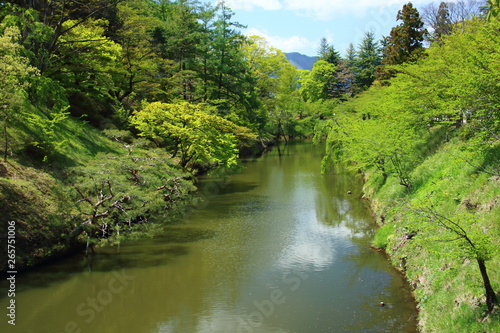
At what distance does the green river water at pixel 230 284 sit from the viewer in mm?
8599

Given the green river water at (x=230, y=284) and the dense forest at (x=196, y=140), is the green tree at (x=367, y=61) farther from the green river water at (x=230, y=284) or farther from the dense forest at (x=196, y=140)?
the green river water at (x=230, y=284)

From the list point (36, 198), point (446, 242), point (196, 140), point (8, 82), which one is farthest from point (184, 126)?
point (446, 242)

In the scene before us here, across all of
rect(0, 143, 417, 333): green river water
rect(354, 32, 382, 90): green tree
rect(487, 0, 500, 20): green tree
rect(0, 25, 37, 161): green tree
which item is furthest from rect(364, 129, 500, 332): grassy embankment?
rect(354, 32, 382, 90): green tree

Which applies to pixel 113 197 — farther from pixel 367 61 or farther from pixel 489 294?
pixel 367 61

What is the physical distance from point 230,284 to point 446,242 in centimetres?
598

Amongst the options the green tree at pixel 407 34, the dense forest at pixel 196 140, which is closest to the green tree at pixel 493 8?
the dense forest at pixel 196 140

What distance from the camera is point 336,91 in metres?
59.1

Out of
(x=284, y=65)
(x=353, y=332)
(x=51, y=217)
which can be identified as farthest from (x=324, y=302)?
(x=284, y=65)

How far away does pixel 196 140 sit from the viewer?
20875mm

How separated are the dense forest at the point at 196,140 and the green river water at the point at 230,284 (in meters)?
0.88

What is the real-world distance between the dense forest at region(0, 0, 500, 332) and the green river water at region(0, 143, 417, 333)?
883 millimetres

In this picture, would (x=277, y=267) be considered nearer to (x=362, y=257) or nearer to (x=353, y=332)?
(x=362, y=257)

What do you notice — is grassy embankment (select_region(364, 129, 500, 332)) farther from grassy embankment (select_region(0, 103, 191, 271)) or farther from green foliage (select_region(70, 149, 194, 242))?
grassy embankment (select_region(0, 103, 191, 271))

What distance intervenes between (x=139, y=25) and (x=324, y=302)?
84.4 ft
